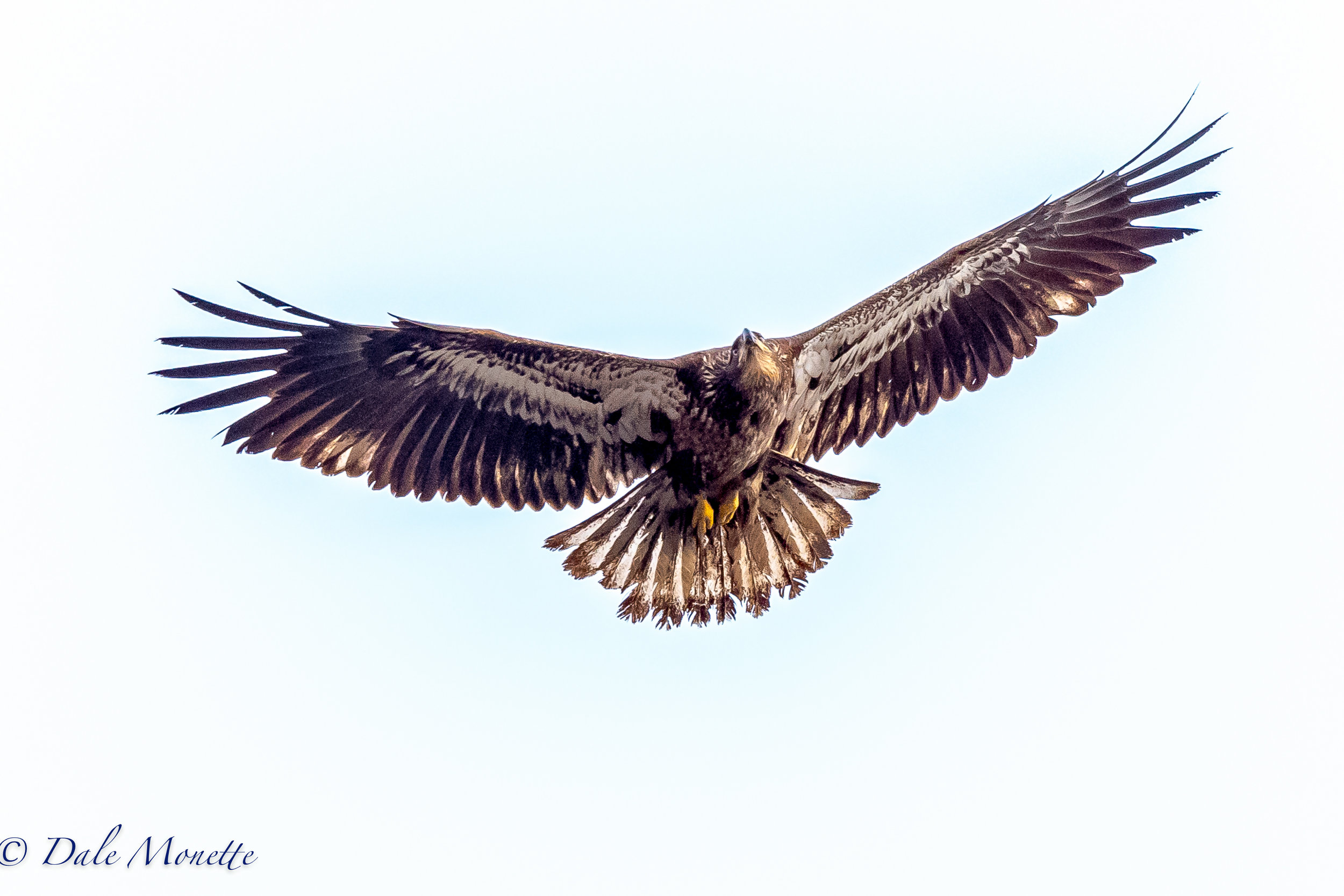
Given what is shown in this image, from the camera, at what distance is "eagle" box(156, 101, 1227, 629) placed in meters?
6.51

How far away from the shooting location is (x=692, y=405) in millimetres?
6523

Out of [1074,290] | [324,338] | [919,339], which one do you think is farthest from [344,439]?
[1074,290]

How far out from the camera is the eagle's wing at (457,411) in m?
6.49

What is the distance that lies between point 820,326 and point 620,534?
1.75m

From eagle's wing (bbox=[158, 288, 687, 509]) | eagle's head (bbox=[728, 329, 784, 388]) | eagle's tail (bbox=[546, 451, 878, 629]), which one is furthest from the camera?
eagle's tail (bbox=[546, 451, 878, 629])

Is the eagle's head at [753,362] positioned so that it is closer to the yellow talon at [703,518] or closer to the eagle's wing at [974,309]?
the eagle's wing at [974,309]

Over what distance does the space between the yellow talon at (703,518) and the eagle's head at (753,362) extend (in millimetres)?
889

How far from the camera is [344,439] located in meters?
6.62

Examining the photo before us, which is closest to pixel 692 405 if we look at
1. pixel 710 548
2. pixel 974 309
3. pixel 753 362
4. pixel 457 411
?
pixel 753 362

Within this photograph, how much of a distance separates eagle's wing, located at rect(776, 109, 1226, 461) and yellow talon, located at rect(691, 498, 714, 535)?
59 centimetres

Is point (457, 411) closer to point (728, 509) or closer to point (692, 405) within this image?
point (692, 405)

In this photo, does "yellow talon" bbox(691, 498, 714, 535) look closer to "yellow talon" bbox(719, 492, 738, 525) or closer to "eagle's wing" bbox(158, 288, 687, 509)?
"yellow talon" bbox(719, 492, 738, 525)

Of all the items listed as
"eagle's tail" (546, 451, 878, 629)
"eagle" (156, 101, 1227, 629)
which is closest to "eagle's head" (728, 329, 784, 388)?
"eagle" (156, 101, 1227, 629)

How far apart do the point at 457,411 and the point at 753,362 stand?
74.9 inches
